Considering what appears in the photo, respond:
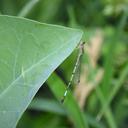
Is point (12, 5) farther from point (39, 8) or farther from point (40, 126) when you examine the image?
point (40, 126)

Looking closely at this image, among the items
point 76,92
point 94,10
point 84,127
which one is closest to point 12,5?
point 94,10

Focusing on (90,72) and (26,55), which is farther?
(90,72)

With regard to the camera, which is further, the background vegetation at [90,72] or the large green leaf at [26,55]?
the background vegetation at [90,72]

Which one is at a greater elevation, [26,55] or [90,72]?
[26,55]

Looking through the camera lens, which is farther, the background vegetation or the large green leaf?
the background vegetation
